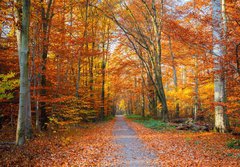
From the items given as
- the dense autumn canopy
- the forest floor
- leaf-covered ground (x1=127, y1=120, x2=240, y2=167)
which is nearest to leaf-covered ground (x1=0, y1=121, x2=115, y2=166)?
the forest floor

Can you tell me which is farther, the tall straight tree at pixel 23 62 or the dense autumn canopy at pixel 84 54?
the dense autumn canopy at pixel 84 54

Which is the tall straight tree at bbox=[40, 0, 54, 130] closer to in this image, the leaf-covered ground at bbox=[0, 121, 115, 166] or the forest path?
the leaf-covered ground at bbox=[0, 121, 115, 166]

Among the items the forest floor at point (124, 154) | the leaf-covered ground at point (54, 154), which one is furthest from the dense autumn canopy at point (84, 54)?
the leaf-covered ground at point (54, 154)

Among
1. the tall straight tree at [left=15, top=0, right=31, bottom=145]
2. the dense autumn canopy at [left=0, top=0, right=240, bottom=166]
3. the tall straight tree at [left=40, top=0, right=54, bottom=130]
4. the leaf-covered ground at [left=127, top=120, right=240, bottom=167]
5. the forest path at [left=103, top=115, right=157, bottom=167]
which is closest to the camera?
the leaf-covered ground at [left=127, top=120, right=240, bottom=167]

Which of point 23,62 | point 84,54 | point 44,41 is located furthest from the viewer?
point 84,54

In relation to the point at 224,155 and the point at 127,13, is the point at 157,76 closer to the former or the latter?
the point at 127,13

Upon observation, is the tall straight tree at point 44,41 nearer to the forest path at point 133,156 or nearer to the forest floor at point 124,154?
the forest floor at point 124,154

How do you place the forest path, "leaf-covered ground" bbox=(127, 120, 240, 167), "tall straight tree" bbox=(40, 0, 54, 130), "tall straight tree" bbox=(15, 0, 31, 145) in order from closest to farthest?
"leaf-covered ground" bbox=(127, 120, 240, 167)
the forest path
"tall straight tree" bbox=(15, 0, 31, 145)
"tall straight tree" bbox=(40, 0, 54, 130)

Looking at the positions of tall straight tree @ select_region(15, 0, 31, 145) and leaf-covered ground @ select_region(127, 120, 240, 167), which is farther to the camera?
tall straight tree @ select_region(15, 0, 31, 145)

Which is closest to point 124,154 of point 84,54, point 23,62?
point 23,62

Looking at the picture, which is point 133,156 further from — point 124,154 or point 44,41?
point 44,41

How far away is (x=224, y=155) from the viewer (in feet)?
21.9

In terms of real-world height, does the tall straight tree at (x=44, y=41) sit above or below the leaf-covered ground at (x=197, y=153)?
above

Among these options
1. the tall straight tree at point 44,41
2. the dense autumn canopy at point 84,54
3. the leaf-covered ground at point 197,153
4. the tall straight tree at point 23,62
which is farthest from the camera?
the tall straight tree at point 44,41
